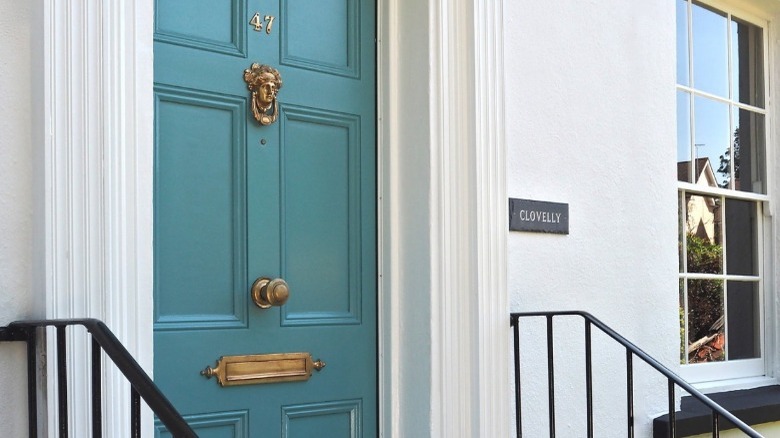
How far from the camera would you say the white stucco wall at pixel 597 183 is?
3758mm

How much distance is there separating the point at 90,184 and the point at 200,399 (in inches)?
33.3

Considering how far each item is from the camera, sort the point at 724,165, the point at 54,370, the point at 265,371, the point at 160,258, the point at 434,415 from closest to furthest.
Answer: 1. the point at 54,370
2. the point at 160,258
3. the point at 265,371
4. the point at 434,415
5. the point at 724,165

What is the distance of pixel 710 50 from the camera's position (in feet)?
16.9

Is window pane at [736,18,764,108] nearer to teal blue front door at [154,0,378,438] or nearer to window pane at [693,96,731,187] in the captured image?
window pane at [693,96,731,187]

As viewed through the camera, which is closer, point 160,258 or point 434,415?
point 160,258

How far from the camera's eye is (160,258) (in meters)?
2.85

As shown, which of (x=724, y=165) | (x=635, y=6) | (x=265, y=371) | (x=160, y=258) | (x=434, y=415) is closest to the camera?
(x=160, y=258)

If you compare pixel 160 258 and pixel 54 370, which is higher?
pixel 160 258

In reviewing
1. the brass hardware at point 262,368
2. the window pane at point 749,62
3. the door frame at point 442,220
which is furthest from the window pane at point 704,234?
the brass hardware at point 262,368

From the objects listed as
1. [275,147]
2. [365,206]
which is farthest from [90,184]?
[365,206]

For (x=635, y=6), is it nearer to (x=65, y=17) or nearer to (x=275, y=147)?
(x=275, y=147)

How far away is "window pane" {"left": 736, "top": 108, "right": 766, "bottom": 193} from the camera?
5.33 m

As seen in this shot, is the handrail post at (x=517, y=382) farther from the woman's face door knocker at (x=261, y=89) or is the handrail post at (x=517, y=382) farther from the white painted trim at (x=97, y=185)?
the white painted trim at (x=97, y=185)

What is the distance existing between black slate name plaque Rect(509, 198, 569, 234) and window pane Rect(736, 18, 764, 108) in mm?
2072
